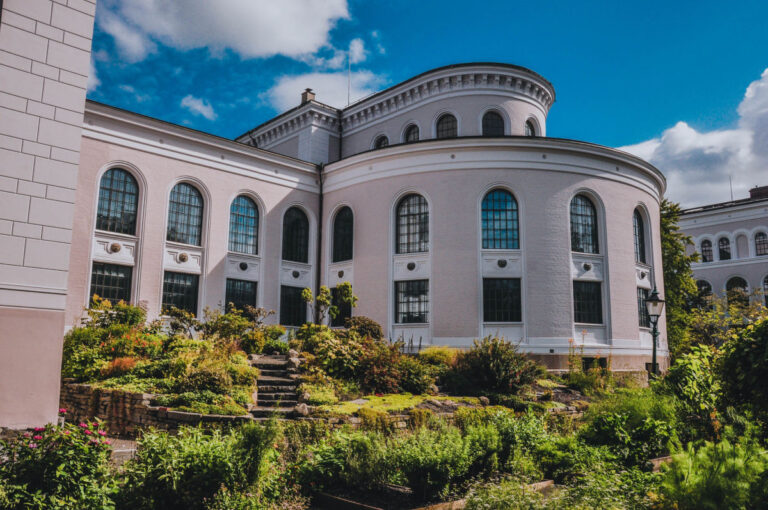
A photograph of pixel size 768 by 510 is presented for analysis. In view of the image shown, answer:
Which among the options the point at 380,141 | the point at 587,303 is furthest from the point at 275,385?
the point at 380,141

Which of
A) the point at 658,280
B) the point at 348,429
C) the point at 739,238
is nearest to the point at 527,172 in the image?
the point at 658,280

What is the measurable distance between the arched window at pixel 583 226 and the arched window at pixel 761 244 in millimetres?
25949

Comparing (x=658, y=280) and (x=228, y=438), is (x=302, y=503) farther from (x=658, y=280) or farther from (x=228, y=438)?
(x=658, y=280)

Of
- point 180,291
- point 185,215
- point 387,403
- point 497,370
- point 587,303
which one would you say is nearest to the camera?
point 387,403

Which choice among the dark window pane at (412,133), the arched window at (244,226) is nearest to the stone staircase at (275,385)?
the arched window at (244,226)

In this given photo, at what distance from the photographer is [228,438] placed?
25.5ft

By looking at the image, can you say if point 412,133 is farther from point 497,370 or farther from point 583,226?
point 497,370

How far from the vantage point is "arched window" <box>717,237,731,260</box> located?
43.4 metres

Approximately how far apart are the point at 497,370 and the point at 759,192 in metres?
39.0

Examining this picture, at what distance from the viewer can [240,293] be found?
24.1 m

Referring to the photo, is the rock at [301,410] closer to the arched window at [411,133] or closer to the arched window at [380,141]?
the arched window at [411,133]

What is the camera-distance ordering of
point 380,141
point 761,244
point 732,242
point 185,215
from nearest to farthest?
1. point 185,215
2. point 380,141
3. point 761,244
4. point 732,242

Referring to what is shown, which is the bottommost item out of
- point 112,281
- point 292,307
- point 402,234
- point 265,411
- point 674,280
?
point 265,411

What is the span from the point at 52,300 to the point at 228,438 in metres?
3.19
